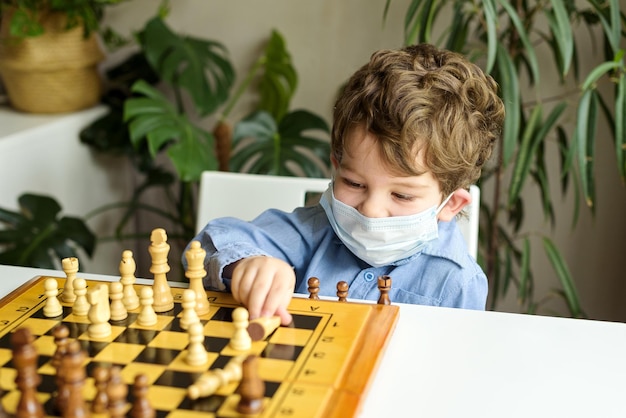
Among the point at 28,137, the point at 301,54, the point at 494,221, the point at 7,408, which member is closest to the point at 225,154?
the point at 301,54

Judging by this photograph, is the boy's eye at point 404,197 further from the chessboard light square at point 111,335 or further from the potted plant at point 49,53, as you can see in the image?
the potted plant at point 49,53

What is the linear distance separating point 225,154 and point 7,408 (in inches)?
82.8

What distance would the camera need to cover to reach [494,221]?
8.25ft

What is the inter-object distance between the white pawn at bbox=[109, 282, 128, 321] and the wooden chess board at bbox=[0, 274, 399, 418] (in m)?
0.01

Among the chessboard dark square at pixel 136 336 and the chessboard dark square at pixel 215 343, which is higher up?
the chessboard dark square at pixel 215 343

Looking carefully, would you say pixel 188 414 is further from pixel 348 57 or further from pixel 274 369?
pixel 348 57

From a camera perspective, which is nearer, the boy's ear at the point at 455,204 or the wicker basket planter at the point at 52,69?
the boy's ear at the point at 455,204

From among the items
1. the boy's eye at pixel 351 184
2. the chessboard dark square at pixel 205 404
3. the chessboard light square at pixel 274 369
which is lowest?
the chessboard light square at pixel 274 369

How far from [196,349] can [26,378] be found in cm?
20

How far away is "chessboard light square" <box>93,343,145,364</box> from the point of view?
96 centimetres

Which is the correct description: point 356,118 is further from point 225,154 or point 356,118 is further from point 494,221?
point 225,154

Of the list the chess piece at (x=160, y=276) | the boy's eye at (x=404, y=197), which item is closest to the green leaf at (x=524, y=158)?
the boy's eye at (x=404, y=197)

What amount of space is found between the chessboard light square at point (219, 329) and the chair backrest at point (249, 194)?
649mm

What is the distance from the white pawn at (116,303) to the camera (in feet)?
3.61
